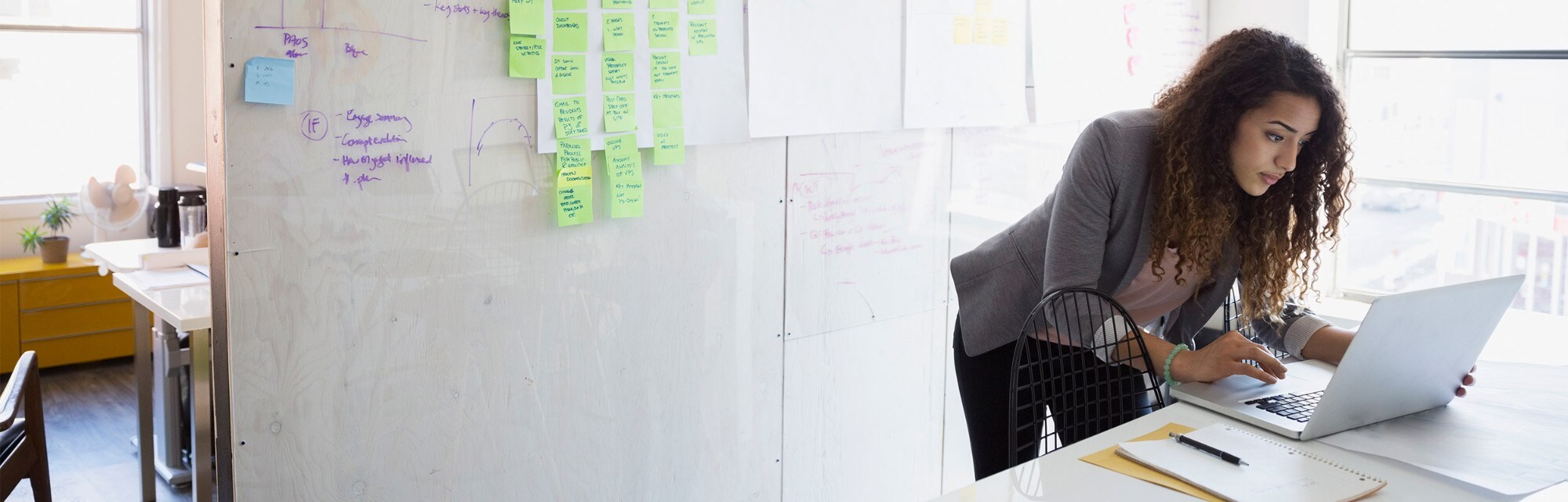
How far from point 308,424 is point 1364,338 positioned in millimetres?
1665

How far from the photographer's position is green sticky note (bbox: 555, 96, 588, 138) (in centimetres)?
214

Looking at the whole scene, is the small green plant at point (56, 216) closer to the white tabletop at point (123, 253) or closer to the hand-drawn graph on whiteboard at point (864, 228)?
the white tabletop at point (123, 253)

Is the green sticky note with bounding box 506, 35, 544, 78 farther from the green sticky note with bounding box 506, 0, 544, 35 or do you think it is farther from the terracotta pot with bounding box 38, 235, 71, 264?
the terracotta pot with bounding box 38, 235, 71, 264

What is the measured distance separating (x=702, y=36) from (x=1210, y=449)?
4.31 feet

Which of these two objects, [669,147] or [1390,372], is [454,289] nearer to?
[669,147]

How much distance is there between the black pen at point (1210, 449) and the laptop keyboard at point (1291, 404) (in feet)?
0.65

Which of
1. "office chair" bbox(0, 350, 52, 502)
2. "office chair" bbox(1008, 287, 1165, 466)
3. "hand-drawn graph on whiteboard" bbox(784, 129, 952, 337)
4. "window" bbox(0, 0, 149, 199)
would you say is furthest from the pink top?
"window" bbox(0, 0, 149, 199)

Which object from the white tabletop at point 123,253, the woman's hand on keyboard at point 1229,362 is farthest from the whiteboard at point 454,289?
the white tabletop at point 123,253

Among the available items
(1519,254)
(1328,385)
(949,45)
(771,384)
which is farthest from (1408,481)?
(1519,254)

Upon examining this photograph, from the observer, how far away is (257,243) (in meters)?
1.86

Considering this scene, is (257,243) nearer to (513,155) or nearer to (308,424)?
(308,424)

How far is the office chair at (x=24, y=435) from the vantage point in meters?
2.18

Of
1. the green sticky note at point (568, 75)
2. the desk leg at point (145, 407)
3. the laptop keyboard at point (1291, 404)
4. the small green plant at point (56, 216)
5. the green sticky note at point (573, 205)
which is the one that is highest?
the green sticky note at point (568, 75)

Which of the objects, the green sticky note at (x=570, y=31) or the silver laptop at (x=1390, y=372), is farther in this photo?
the green sticky note at (x=570, y=31)
